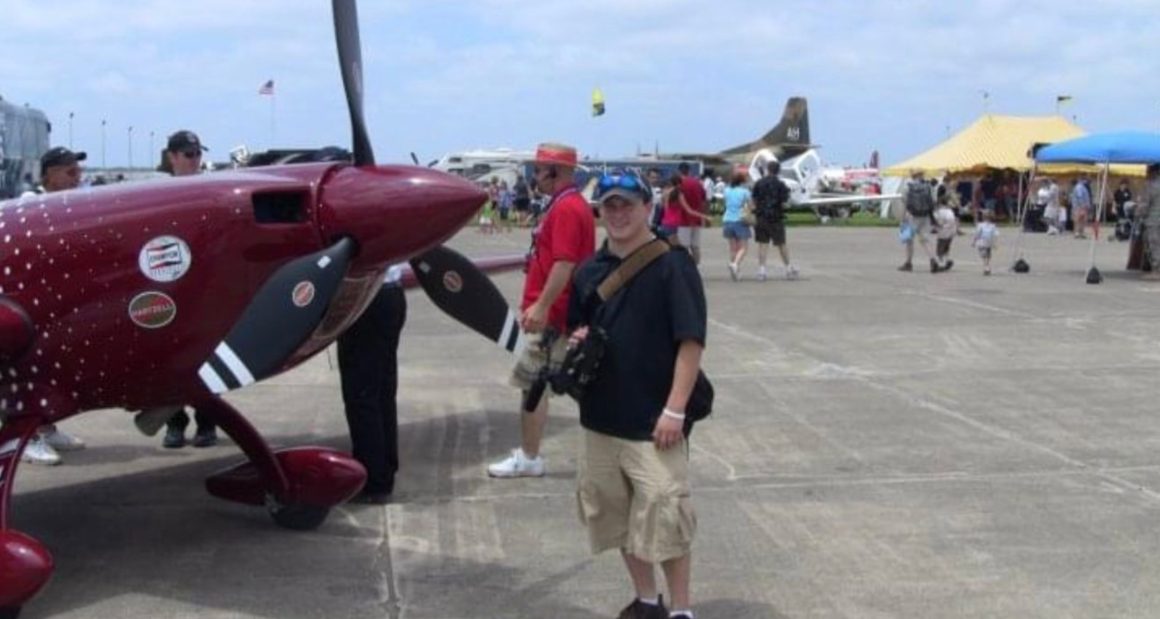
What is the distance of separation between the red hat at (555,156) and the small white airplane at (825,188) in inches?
1417

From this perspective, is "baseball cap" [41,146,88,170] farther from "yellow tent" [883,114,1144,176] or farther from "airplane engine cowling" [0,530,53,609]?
"yellow tent" [883,114,1144,176]

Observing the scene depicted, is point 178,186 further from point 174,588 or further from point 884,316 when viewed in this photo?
point 884,316

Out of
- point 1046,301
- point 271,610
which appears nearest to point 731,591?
point 271,610

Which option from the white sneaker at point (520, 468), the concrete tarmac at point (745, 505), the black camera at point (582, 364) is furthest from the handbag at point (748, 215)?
the black camera at point (582, 364)

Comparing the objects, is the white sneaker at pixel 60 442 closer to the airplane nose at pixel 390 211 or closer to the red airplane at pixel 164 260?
the red airplane at pixel 164 260

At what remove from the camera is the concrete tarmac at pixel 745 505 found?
15.8ft

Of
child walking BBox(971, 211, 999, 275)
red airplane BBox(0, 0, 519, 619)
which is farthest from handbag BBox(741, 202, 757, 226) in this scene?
red airplane BBox(0, 0, 519, 619)

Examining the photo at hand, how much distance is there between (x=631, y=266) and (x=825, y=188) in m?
49.5

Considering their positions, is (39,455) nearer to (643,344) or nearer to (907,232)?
(643,344)

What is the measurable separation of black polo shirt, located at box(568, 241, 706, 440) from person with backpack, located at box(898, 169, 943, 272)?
48.6 ft

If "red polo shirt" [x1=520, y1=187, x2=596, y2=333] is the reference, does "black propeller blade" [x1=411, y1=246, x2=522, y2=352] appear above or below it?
below

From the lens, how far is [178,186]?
489cm

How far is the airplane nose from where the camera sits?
4738mm

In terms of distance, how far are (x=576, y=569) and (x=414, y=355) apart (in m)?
5.94
